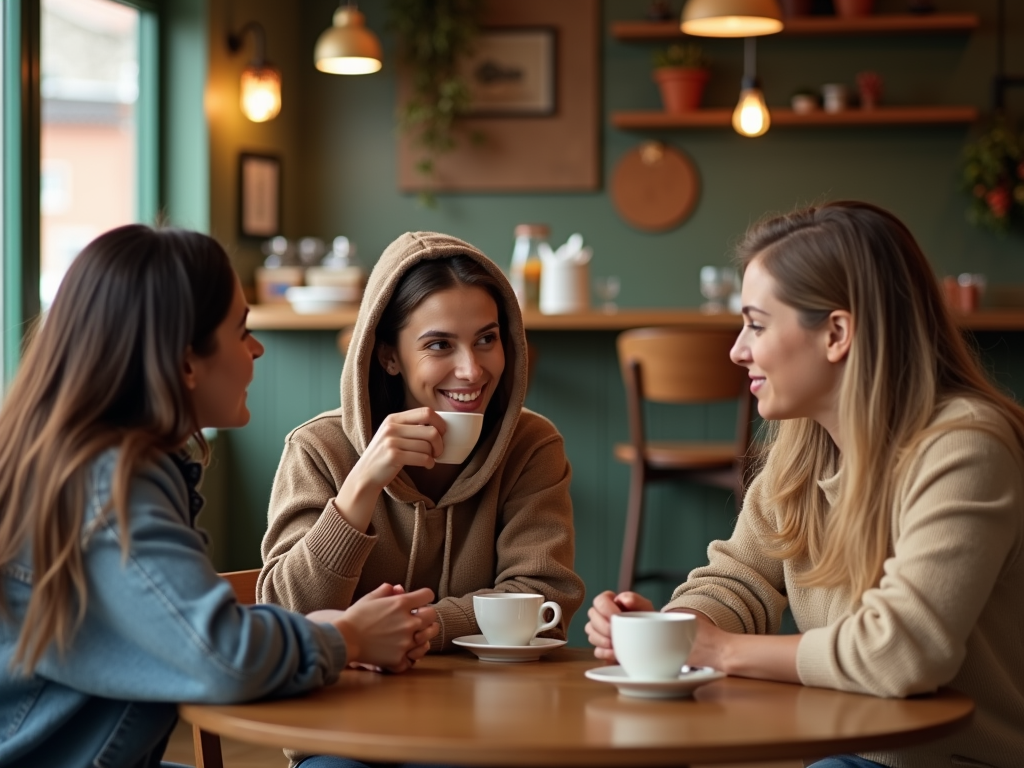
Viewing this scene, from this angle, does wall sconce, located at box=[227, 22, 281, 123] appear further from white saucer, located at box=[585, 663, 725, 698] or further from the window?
white saucer, located at box=[585, 663, 725, 698]

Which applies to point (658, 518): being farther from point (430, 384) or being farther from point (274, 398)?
point (430, 384)

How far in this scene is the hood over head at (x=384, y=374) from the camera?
1.92m

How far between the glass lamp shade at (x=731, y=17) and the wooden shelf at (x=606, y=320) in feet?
3.10

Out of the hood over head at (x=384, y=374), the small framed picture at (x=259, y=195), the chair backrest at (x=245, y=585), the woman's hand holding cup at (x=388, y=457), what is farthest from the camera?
the small framed picture at (x=259, y=195)

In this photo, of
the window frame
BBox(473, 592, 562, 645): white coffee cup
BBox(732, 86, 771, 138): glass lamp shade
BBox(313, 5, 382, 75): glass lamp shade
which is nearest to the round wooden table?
BBox(473, 592, 562, 645): white coffee cup

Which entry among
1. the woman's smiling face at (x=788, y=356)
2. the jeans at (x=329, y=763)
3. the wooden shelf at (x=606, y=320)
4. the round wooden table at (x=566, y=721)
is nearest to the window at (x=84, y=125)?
the wooden shelf at (x=606, y=320)

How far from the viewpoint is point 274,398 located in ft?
15.3

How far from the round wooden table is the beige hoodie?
42 cm

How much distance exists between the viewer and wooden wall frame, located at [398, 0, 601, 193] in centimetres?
580

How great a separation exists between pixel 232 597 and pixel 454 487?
2.19ft

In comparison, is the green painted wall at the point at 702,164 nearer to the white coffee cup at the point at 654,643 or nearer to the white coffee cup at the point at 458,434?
the white coffee cup at the point at 458,434

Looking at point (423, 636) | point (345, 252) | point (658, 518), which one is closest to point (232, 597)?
point (423, 636)

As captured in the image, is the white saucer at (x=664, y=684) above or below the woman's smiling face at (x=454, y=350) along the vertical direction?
below

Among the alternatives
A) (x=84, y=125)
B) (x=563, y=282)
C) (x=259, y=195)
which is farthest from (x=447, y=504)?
(x=259, y=195)
